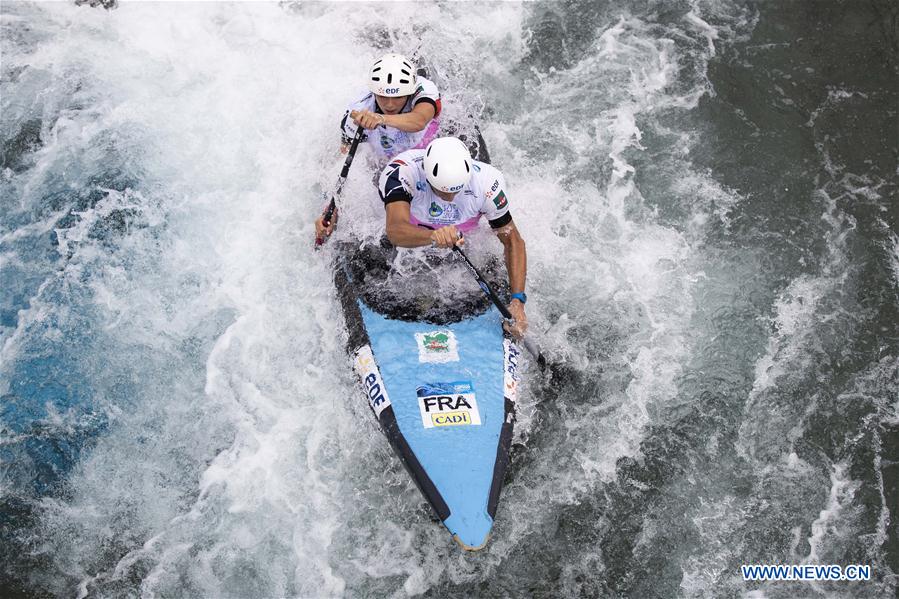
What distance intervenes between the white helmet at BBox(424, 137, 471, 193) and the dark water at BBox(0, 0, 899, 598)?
1.09 meters

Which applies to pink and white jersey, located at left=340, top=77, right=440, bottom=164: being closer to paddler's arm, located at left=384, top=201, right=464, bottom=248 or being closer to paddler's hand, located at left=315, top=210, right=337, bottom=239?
paddler's hand, located at left=315, top=210, right=337, bottom=239

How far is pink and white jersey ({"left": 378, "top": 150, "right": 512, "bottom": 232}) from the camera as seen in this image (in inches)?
255

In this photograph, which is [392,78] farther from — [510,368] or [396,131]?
[510,368]

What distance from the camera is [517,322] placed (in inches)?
262

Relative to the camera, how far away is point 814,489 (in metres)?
6.56

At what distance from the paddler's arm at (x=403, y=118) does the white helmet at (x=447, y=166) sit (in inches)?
39.7

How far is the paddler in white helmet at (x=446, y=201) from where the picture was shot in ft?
20.3

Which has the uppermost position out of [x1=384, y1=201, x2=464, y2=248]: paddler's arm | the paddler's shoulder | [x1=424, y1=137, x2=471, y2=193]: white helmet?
[x1=424, y1=137, x2=471, y2=193]: white helmet

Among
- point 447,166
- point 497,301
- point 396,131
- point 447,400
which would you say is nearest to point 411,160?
point 447,166

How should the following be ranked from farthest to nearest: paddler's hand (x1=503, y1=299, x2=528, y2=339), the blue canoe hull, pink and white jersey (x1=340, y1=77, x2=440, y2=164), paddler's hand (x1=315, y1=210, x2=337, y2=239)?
paddler's hand (x1=315, y1=210, x2=337, y2=239) → pink and white jersey (x1=340, y1=77, x2=440, y2=164) → paddler's hand (x1=503, y1=299, x2=528, y2=339) → the blue canoe hull

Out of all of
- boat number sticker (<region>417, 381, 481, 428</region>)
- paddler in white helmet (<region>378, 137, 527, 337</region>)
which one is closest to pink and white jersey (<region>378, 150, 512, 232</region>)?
paddler in white helmet (<region>378, 137, 527, 337</region>)

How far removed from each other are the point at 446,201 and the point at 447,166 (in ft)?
1.56

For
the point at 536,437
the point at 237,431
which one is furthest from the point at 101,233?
the point at 536,437

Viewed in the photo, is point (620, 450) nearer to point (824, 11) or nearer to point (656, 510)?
point (656, 510)
